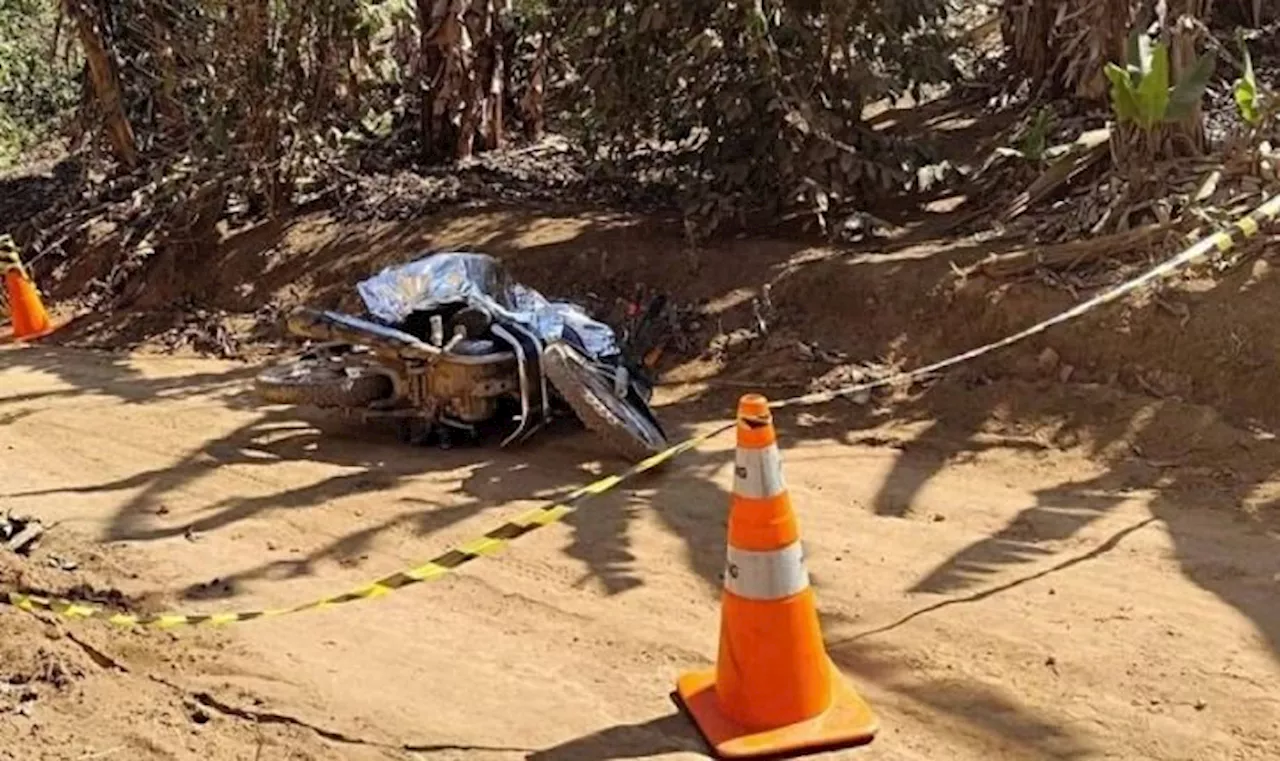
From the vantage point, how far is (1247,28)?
9.97 meters

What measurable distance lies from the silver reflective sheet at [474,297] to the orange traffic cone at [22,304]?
484cm

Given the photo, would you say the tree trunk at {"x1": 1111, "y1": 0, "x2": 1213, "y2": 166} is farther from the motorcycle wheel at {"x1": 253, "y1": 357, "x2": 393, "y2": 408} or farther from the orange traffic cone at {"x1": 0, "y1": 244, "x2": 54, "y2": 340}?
the orange traffic cone at {"x1": 0, "y1": 244, "x2": 54, "y2": 340}


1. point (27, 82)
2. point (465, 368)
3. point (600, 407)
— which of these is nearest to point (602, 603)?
point (600, 407)

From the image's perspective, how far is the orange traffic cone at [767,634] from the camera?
141 inches

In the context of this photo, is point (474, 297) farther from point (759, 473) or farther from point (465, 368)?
point (759, 473)

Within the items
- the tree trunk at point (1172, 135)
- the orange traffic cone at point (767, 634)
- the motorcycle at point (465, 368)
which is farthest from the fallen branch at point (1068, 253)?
the orange traffic cone at point (767, 634)

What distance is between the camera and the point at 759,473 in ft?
11.9

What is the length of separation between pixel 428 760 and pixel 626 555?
1.47 metres

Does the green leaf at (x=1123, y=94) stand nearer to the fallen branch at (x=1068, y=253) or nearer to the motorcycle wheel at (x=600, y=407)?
the fallen branch at (x=1068, y=253)

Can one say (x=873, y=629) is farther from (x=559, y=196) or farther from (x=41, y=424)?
(x=559, y=196)

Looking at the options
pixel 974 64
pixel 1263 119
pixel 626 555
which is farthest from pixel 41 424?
pixel 974 64

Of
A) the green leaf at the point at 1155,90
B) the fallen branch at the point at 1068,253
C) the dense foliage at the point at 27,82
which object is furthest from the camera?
the dense foliage at the point at 27,82

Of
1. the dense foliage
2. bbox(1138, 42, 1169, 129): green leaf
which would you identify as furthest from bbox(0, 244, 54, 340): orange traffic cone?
bbox(1138, 42, 1169, 129): green leaf

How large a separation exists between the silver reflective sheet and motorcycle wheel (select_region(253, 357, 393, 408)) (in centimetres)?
29
